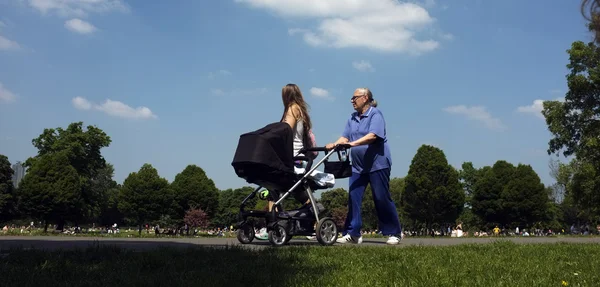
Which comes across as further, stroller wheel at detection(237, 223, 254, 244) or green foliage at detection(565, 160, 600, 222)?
green foliage at detection(565, 160, 600, 222)

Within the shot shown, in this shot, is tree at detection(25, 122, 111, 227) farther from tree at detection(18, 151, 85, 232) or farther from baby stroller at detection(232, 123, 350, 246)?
baby stroller at detection(232, 123, 350, 246)

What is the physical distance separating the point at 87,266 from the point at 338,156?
478 centimetres

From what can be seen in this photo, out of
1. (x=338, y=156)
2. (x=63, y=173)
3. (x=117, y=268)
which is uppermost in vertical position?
(x=63, y=173)

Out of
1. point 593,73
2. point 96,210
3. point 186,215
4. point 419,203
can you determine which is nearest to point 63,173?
point 96,210

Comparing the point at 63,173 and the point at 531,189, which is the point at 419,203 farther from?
the point at 63,173

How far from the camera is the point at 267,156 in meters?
7.26

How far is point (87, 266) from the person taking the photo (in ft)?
15.1

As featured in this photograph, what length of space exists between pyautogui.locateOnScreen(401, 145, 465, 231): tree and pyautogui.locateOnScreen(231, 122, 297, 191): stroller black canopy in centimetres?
5720

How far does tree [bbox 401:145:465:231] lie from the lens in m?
63.1

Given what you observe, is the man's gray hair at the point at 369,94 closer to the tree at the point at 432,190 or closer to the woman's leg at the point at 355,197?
the woman's leg at the point at 355,197

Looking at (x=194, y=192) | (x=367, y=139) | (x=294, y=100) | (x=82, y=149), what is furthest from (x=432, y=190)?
(x=294, y=100)

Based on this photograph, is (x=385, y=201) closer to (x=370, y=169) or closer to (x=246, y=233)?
(x=370, y=169)

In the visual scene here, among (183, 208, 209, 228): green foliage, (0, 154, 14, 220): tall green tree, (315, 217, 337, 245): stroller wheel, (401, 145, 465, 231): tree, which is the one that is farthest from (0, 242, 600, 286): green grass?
(183, 208, 209, 228): green foliage

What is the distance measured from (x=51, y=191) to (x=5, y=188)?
12284mm
